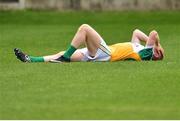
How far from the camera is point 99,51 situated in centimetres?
1451

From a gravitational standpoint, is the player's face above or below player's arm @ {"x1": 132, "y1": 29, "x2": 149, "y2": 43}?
below

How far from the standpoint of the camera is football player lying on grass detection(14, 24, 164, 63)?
1437 centimetres

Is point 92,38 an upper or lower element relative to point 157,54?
upper

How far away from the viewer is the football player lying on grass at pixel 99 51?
14.4 metres

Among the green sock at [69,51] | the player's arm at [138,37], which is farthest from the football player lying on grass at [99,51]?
the player's arm at [138,37]

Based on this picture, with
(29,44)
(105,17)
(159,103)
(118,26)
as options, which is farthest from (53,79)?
(105,17)

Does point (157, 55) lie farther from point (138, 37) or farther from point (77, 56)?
point (77, 56)

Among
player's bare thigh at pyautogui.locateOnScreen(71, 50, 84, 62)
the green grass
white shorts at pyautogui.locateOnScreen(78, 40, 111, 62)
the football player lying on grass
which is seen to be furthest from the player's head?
player's bare thigh at pyautogui.locateOnScreen(71, 50, 84, 62)

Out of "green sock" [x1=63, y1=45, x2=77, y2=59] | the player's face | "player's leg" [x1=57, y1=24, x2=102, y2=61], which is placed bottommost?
the player's face

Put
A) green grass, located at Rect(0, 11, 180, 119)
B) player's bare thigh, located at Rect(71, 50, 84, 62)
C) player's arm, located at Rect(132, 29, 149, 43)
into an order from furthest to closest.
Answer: player's arm, located at Rect(132, 29, 149, 43)
player's bare thigh, located at Rect(71, 50, 84, 62)
green grass, located at Rect(0, 11, 180, 119)

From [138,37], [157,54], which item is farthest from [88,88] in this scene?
[138,37]

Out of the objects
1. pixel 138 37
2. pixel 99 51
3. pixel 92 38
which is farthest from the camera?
pixel 138 37

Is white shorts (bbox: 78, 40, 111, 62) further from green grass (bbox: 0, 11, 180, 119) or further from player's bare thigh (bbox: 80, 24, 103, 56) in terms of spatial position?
green grass (bbox: 0, 11, 180, 119)

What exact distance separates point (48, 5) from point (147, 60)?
18.8 metres
